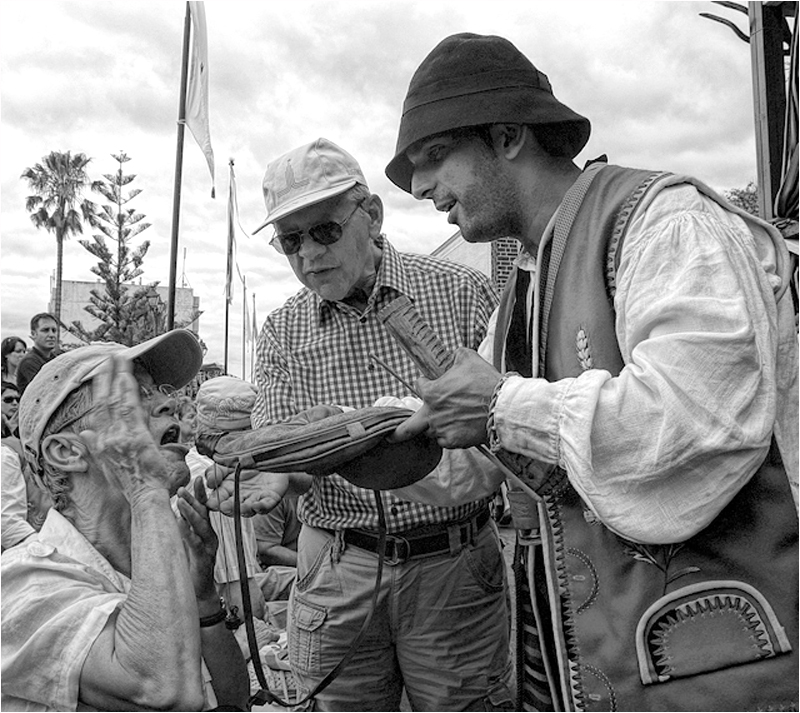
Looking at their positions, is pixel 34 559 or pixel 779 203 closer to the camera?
pixel 34 559

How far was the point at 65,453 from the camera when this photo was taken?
1938 millimetres

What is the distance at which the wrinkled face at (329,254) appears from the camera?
2.67 metres

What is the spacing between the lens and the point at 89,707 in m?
1.69

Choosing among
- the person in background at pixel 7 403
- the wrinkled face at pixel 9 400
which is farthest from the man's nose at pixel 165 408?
the wrinkled face at pixel 9 400

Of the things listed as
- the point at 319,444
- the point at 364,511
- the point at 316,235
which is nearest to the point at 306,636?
the point at 364,511

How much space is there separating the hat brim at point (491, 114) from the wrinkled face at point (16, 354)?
5645mm

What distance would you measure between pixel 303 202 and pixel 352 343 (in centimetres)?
54

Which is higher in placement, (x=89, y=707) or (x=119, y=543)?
(x=119, y=543)

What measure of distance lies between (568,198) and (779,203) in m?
2.27

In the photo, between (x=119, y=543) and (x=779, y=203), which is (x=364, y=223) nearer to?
(x=119, y=543)

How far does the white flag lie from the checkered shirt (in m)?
5.32

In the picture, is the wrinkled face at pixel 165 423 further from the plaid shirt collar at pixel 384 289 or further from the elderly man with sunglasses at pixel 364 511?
the plaid shirt collar at pixel 384 289

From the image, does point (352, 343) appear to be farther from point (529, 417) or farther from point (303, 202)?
point (529, 417)

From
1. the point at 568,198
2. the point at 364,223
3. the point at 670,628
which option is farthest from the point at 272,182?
the point at 670,628
